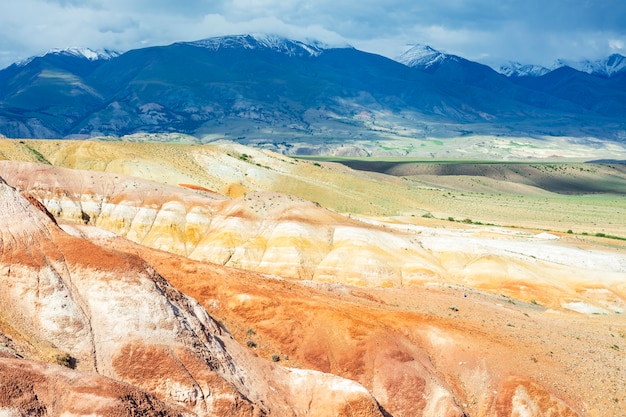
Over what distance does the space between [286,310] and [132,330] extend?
1385cm

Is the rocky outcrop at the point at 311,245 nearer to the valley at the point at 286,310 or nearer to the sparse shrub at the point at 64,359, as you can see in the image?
the valley at the point at 286,310

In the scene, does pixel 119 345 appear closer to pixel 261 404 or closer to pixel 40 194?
pixel 261 404

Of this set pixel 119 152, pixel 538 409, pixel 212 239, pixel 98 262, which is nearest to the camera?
pixel 98 262

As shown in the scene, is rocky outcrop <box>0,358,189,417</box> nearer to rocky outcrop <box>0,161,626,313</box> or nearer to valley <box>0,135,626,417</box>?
valley <box>0,135,626,417</box>

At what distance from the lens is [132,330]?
2770 centimetres

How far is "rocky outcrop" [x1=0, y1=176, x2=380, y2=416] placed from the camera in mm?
26078

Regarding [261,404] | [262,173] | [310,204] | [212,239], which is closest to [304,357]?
[261,404]

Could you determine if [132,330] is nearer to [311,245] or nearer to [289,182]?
[311,245]

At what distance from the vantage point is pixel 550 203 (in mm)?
170875

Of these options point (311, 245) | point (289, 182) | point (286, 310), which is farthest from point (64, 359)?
point (289, 182)

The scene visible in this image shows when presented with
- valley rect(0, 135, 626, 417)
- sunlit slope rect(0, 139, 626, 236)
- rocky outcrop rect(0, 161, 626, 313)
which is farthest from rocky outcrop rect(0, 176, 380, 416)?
sunlit slope rect(0, 139, 626, 236)

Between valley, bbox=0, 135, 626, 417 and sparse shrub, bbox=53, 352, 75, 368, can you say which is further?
valley, bbox=0, 135, 626, 417

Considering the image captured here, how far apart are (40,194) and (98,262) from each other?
5478cm

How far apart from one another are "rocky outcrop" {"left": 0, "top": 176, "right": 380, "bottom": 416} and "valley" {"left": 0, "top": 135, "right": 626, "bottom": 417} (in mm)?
91
